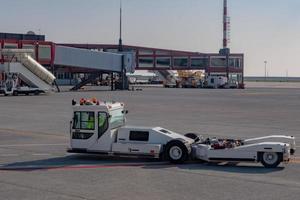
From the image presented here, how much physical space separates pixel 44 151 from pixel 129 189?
8.02 metres

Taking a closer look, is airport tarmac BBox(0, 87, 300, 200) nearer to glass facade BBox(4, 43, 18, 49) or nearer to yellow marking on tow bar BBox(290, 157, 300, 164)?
yellow marking on tow bar BBox(290, 157, 300, 164)

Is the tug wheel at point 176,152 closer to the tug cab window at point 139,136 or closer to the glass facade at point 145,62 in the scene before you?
the tug cab window at point 139,136

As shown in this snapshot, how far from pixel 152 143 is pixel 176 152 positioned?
93cm

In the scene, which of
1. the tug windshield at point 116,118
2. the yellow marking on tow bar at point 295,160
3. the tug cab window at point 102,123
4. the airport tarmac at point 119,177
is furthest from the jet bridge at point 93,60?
the yellow marking on tow bar at point 295,160

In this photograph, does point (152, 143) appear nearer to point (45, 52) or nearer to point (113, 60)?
point (45, 52)

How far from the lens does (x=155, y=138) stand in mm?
18422

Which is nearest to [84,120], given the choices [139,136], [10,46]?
[139,136]

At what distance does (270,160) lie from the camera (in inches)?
669

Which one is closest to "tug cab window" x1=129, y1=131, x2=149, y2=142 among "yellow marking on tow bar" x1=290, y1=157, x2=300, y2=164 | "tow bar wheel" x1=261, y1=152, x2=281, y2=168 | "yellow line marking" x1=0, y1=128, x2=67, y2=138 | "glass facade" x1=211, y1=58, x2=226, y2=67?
"tow bar wheel" x1=261, y1=152, x2=281, y2=168

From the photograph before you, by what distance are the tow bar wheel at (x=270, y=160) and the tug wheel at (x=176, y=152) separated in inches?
93.2

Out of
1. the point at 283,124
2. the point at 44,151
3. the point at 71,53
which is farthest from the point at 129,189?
the point at 71,53

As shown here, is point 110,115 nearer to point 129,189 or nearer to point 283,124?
point 129,189

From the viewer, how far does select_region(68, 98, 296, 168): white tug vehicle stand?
1706 centimetres

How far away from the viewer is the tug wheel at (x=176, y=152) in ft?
58.4
